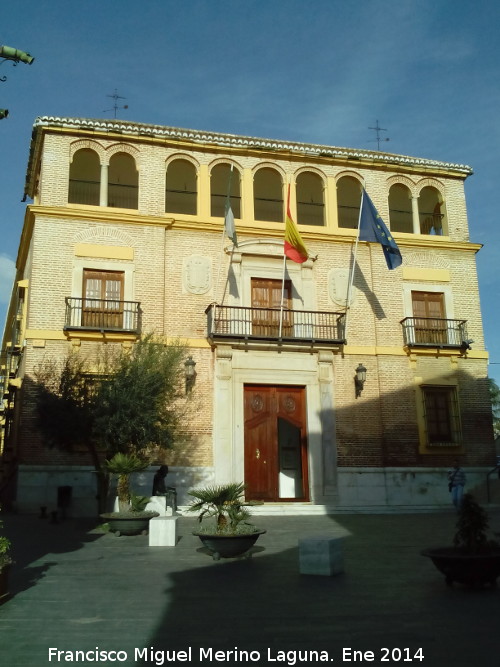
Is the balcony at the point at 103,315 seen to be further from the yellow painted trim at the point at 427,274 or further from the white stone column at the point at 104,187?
the yellow painted trim at the point at 427,274

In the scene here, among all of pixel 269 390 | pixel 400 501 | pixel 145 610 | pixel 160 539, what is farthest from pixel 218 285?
pixel 145 610

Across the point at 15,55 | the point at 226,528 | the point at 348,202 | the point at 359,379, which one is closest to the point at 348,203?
the point at 348,202

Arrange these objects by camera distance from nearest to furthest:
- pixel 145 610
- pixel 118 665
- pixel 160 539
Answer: pixel 118 665
pixel 145 610
pixel 160 539

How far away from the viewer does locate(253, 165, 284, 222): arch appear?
80.0 ft

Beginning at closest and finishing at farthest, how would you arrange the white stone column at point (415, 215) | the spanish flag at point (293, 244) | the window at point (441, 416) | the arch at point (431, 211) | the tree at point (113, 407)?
the tree at point (113, 407) < the spanish flag at point (293, 244) < the window at point (441, 416) < the white stone column at point (415, 215) < the arch at point (431, 211)

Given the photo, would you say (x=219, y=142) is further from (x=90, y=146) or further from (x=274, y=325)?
(x=274, y=325)

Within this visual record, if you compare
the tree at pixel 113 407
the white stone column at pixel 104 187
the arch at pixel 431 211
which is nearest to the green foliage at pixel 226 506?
the tree at pixel 113 407

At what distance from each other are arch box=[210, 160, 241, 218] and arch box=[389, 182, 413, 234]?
223 inches

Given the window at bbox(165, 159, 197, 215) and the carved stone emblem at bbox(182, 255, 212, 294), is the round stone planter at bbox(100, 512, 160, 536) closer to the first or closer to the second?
the carved stone emblem at bbox(182, 255, 212, 294)

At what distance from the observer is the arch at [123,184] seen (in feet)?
74.8

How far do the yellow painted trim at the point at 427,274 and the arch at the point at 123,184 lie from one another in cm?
933

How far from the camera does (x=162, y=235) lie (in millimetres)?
21250

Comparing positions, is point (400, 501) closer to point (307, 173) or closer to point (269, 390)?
point (269, 390)

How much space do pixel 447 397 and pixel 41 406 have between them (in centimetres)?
1276
